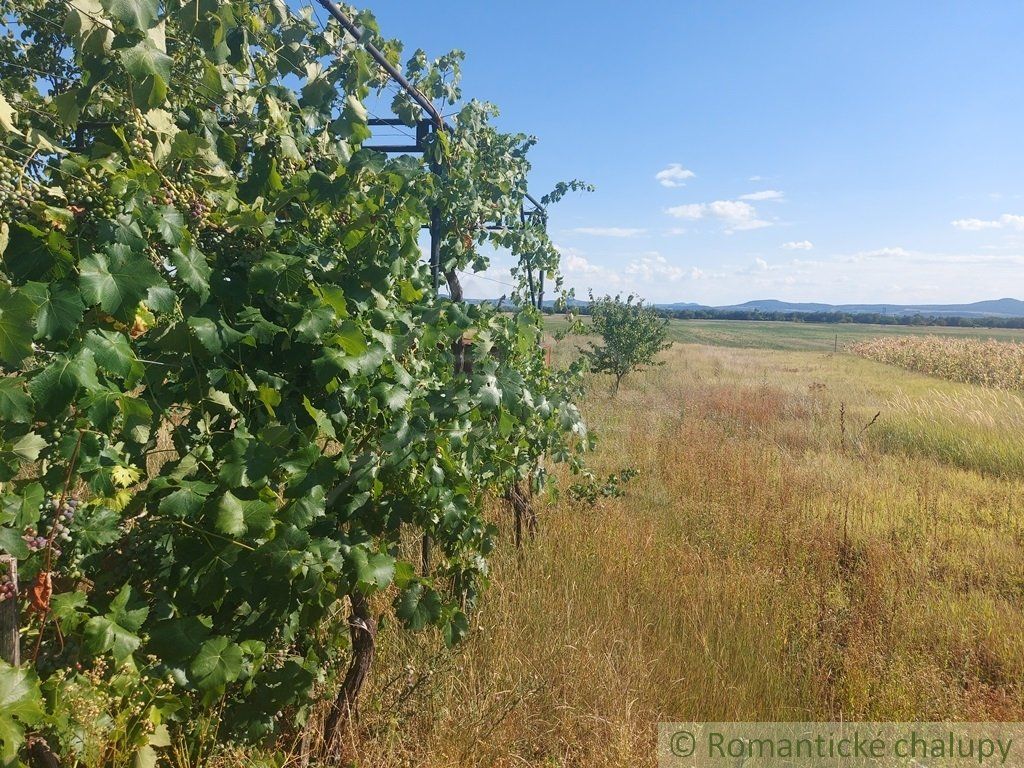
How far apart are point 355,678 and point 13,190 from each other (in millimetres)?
1830

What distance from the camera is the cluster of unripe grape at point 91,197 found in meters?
1.42

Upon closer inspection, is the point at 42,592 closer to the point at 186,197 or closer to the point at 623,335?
the point at 186,197

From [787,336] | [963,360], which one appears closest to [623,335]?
[963,360]

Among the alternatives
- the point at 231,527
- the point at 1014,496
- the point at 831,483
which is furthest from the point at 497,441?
the point at 1014,496

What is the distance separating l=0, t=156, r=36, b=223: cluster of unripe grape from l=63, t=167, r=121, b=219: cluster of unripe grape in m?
0.08

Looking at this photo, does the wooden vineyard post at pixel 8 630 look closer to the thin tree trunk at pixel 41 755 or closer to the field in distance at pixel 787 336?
the thin tree trunk at pixel 41 755

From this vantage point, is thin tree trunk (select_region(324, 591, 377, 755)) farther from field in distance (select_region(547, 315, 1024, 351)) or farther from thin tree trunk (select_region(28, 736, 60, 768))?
field in distance (select_region(547, 315, 1024, 351))

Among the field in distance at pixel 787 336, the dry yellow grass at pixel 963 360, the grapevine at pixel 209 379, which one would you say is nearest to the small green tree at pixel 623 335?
the dry yellow grass at pixel 963 360

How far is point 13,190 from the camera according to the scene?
1.28 m

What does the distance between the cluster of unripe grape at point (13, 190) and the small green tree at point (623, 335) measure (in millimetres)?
11867

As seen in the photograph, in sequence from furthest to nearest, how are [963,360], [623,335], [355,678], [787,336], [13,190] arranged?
1. [787,336]
2. [963,360]
3. [623,335]
4. [355,678]
5. [13,190]

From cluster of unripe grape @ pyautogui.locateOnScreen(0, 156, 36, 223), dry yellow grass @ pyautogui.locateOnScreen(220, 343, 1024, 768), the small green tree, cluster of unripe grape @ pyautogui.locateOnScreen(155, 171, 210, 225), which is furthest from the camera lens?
the small green tree

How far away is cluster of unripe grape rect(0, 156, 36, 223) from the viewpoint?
126 cm

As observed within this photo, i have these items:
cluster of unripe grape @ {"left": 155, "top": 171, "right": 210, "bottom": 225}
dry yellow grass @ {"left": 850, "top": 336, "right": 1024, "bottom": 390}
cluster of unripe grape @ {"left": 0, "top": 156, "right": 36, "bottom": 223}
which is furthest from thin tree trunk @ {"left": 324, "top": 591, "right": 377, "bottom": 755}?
dry yellow grass @ {"left": 850, "top": 336, "right": 1024, "bottom": 390}
